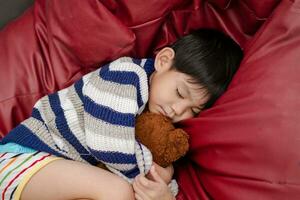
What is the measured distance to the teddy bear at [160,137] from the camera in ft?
3.55

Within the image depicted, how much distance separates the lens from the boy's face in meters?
1.14

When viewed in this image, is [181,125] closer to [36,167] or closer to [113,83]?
[113,83]

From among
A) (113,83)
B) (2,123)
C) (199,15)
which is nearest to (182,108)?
(113,83)

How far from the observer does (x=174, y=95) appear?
1.15m

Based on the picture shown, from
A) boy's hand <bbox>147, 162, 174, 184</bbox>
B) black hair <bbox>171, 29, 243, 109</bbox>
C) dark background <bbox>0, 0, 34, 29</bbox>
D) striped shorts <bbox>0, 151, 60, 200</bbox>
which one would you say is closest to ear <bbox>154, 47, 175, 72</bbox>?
black hair <bbox>171, 29, 243, 109</bbox>

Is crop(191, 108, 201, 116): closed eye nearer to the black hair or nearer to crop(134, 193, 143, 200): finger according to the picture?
the black hair

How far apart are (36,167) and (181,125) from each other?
368 mm

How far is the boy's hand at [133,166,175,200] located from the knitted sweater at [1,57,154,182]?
2cm

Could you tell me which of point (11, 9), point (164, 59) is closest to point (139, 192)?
point (164, 59)

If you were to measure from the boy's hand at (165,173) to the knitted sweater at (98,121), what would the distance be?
0.03 metres

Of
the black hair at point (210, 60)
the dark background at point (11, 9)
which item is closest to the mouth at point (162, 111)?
the black hair at point (210, 60)

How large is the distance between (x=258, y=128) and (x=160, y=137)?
219 millimetres

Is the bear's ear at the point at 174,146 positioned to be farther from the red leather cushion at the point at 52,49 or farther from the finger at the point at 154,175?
the red leather cushion at the point at 52,49

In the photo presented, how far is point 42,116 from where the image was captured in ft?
3.82
